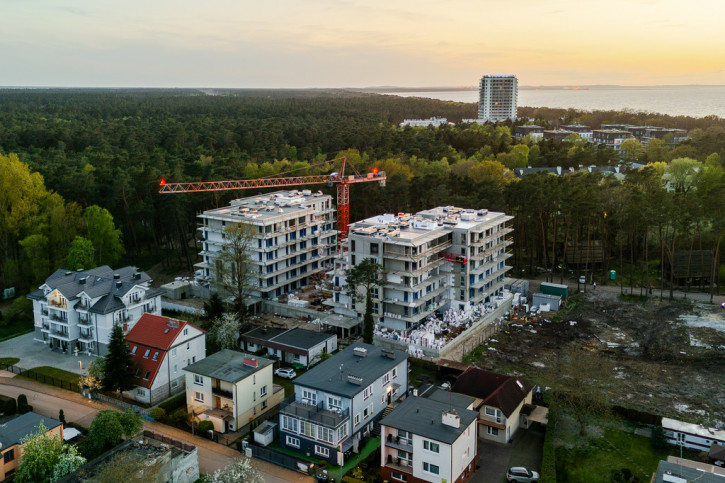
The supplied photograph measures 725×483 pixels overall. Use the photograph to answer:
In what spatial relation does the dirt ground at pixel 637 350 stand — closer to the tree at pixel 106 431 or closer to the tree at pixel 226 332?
the tree at pixel 226 332

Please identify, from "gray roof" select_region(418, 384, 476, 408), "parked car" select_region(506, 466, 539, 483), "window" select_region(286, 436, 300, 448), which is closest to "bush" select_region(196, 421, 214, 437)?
"window" select_region(286, 436, 300, 448)

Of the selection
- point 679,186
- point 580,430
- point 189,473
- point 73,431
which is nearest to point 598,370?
point 580,430

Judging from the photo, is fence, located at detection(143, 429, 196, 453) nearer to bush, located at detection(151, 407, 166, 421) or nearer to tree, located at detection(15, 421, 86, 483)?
bush, located at detection(151, 407, 166, 421)

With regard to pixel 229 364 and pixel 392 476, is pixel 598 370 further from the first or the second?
pixel 229 364

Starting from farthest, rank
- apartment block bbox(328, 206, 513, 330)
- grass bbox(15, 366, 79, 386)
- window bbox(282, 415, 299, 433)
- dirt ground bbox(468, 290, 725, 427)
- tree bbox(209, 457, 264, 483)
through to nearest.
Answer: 1. apartment block bbox(328, 206, 513, 330)
2. grass bbox(15, 366, 79, 386)
3. dirt ground bbox(468, 290, 725, 427)
4. window bbox(282, 415, 299, 433)
5. tree bbox(209, 457, 264, 483)

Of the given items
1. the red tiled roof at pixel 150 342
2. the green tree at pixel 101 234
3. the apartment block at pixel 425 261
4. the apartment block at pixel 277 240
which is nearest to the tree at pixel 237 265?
the apartment block at pixel 277 240

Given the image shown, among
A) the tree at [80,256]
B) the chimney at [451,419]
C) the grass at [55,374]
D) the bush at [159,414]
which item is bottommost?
the grass at [55,374]
